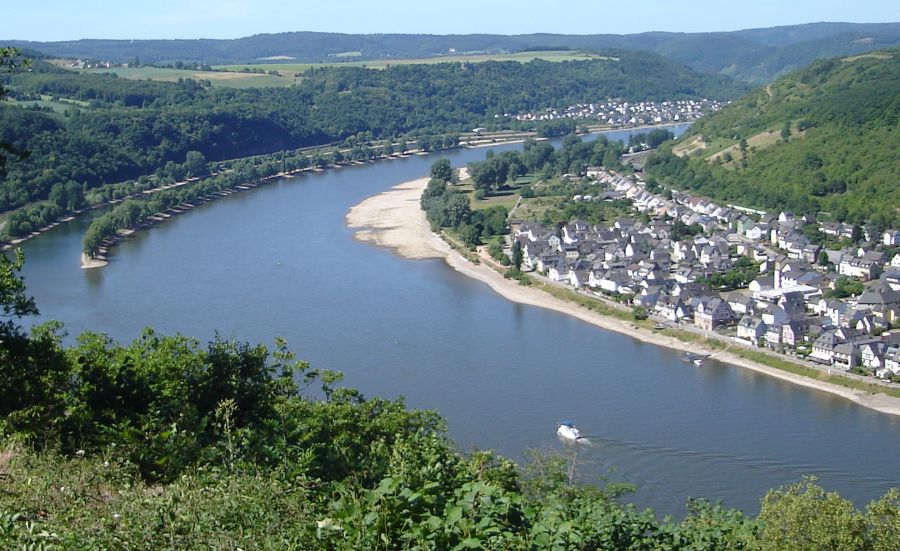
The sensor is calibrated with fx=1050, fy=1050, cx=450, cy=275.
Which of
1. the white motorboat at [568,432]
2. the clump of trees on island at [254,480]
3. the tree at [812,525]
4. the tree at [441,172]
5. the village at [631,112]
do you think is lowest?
the village at [631,112]

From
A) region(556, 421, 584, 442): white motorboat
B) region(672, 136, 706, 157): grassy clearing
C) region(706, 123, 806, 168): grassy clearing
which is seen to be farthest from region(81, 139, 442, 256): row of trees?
region(706, 123, 806, 168): grassy clearing

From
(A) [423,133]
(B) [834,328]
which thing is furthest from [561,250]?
(A) [423,133]

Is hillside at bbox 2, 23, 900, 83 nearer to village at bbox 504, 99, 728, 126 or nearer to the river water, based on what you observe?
village at bbox 504, 99, 728, 126

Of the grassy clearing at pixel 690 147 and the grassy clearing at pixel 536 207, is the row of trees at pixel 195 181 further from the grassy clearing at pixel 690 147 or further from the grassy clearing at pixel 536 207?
the grassy clearing at pixel 690 147

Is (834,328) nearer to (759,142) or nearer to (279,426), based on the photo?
(279,426)

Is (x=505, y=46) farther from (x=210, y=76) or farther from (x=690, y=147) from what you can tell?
(x=690, y=147)

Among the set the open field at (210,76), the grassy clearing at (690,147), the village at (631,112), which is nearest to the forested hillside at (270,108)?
the village at (631,112)

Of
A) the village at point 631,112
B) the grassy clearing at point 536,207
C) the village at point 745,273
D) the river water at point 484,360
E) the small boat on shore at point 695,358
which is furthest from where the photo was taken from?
the village at point 631,112

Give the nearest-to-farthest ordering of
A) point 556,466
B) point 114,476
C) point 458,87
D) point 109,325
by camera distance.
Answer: point 114,476
point 556,466
point 109,325
point 458,87
